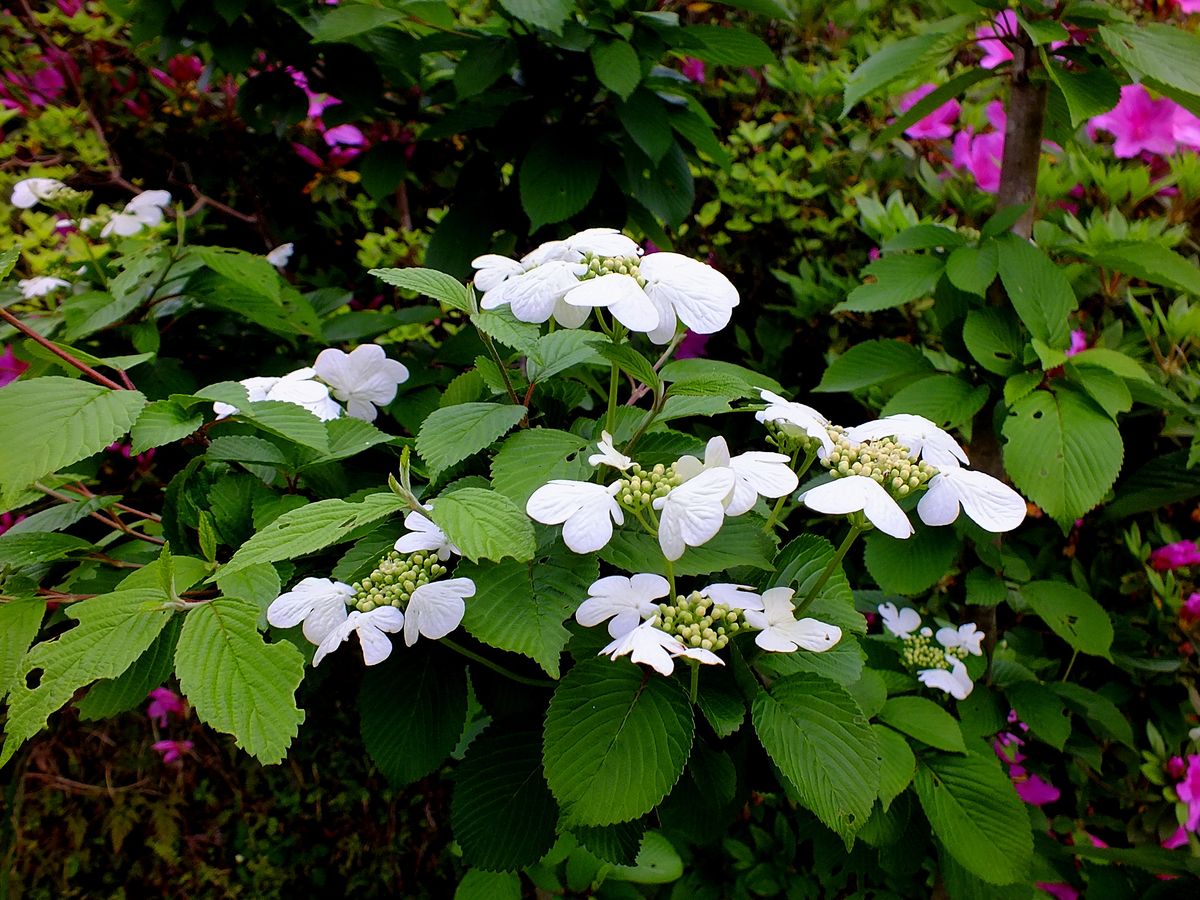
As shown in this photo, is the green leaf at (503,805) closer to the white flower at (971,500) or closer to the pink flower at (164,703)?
the white flower at (971,500)

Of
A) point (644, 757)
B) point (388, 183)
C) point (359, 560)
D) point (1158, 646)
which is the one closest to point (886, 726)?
point (644, 757)

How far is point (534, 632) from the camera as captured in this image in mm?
473

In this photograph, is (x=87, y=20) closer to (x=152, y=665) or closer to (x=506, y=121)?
(x=506, y=121)

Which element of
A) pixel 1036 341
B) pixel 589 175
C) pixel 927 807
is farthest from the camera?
pixel 589 175

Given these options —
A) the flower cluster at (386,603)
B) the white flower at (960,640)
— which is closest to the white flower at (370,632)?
the flower cluster at (386,603)

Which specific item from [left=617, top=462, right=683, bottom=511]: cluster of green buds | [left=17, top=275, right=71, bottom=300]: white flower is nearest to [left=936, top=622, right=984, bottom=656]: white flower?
[left=617, top=462, right=683, bottom=511]: cluster of green buds

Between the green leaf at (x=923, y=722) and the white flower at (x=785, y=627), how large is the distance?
1.24 ft

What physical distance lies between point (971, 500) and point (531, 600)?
29 centimetres

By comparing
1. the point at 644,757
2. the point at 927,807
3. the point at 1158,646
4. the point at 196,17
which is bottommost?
the point at 1158,646

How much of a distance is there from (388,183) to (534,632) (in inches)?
45.3

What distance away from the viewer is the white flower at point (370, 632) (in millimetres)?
470

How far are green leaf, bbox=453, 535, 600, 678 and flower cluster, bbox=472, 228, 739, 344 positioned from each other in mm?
165

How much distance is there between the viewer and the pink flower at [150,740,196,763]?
1.65 meters

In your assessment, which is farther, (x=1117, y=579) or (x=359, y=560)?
(x=1117, y=579)
